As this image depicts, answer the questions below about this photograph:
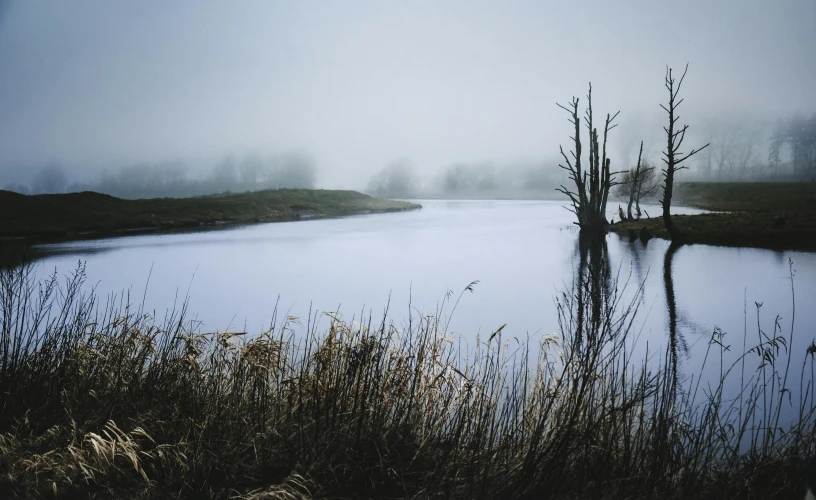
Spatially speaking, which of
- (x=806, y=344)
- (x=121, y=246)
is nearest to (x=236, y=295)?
(x=806, y=344)

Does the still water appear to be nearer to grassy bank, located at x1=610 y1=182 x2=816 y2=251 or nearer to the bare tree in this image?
grassy bank, located at x1=610 y1=182 x2=816 y2=251

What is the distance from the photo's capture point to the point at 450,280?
76.0ft

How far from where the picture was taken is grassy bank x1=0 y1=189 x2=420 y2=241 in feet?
139

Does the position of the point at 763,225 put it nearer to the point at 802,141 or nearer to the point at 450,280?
the point at 450,280

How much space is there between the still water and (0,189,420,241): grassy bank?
712 cm

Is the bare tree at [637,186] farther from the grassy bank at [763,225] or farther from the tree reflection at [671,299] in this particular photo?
the tree reflection at [671,299]

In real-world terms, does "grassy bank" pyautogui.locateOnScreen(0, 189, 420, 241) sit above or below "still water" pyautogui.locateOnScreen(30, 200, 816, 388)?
above

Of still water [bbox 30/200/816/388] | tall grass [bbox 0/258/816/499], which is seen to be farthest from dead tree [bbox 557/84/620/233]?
tall grass [bbox 0/258/816/499]

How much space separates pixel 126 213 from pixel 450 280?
43399 mm

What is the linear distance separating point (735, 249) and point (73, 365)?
26270 millimetres

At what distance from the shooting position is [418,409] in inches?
226

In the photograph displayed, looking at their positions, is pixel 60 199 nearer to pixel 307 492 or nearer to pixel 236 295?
pixel 236 295

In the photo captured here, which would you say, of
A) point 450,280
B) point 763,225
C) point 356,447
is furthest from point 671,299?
point 763,225

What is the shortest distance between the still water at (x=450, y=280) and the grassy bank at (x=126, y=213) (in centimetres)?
712
